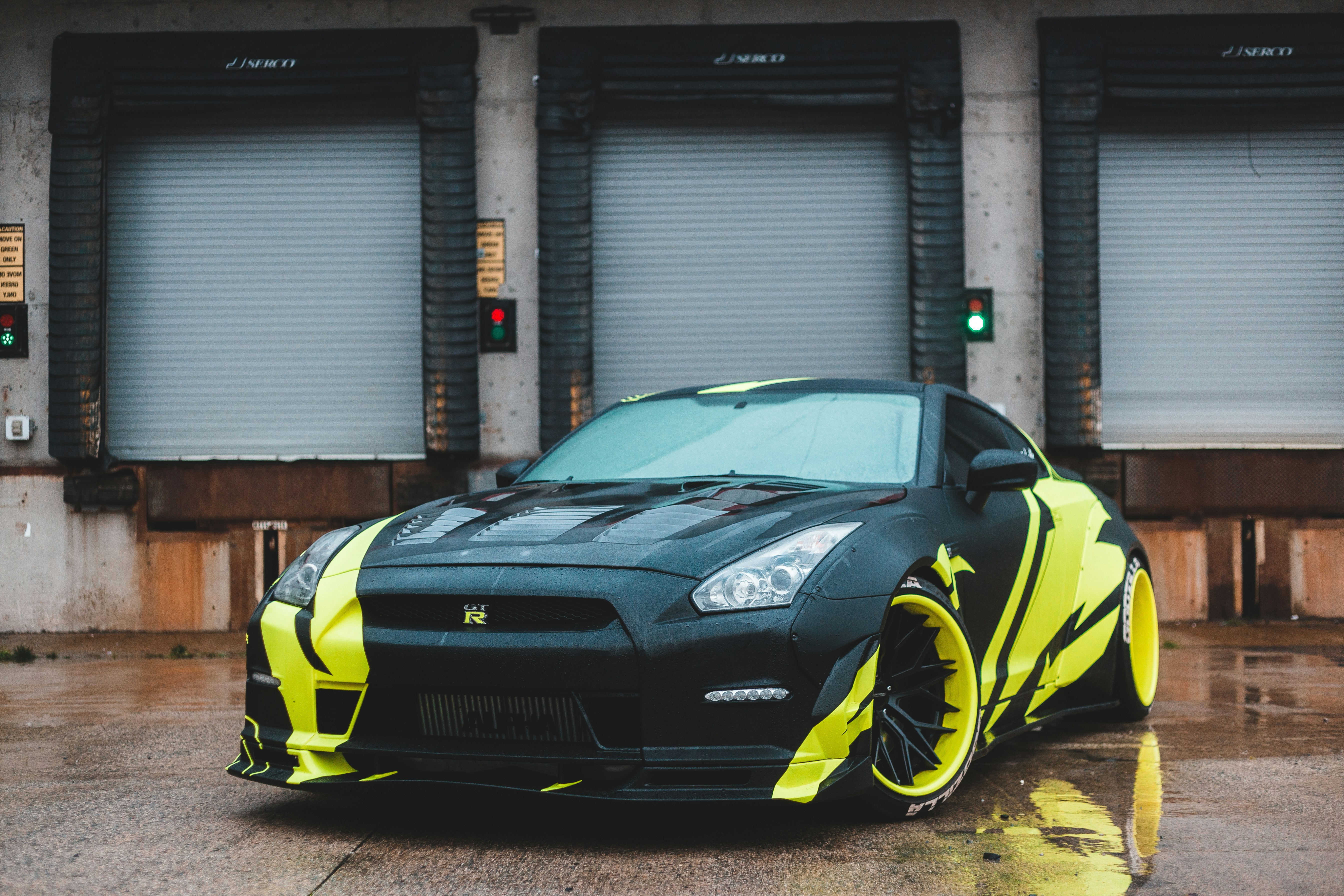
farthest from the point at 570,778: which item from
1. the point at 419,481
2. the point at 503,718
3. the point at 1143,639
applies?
the point at 419,481

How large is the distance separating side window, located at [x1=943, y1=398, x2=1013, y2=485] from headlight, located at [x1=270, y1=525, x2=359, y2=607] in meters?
2.01

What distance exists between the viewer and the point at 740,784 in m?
3.18

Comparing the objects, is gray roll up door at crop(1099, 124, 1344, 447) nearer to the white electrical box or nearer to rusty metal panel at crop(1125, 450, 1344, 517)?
rusty metal panel at crop(1125, 450, 1344, 517)

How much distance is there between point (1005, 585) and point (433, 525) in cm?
189

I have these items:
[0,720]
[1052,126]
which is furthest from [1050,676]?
[1052,126]

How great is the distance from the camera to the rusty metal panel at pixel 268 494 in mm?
9602

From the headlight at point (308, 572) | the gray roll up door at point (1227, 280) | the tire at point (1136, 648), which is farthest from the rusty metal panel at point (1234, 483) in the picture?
the headlight at point (308, 572)

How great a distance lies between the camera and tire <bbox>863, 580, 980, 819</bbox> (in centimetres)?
352

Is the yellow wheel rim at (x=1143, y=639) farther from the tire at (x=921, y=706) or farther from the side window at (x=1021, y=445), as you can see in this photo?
the tire at (x=921, y=706)

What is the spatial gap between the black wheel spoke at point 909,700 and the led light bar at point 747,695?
1.28ft

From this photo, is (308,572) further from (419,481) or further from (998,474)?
(419,481)

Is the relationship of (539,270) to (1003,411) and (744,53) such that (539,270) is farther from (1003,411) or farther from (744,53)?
(1003,411)

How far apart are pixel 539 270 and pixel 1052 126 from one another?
4010mm

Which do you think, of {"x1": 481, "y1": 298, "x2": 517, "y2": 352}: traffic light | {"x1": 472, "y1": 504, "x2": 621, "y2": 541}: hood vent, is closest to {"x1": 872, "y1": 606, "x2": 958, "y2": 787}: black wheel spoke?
{"x1": 472, "y1": 504, "x2": 621, "y2": 541}: hood vent
